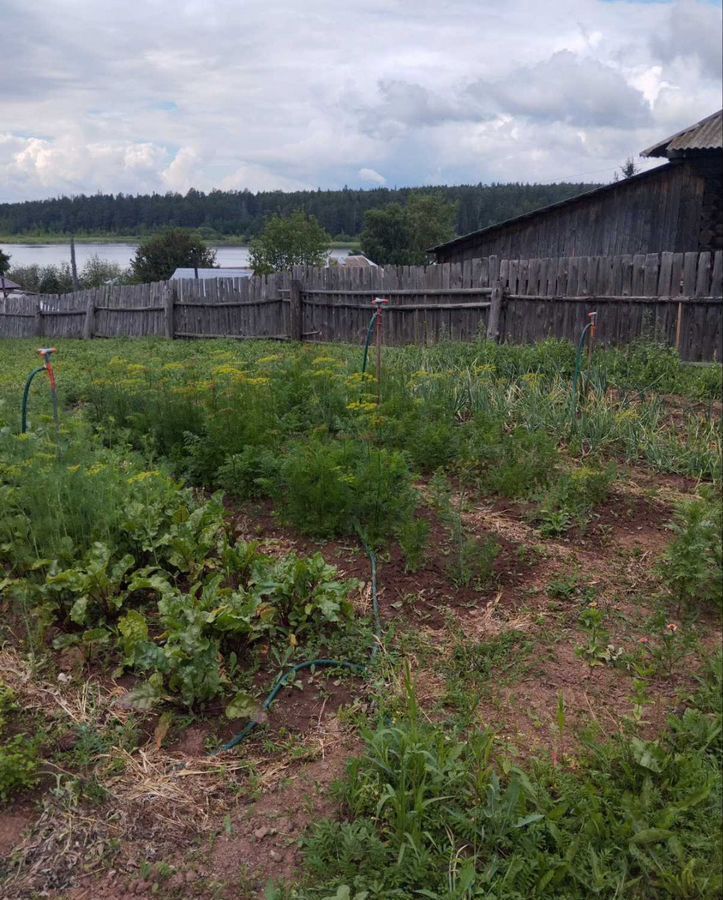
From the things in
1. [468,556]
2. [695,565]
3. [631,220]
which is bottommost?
[468,556]

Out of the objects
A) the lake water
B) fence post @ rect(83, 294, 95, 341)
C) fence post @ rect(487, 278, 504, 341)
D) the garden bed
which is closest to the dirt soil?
the garden bed

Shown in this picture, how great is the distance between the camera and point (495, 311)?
10.9 m

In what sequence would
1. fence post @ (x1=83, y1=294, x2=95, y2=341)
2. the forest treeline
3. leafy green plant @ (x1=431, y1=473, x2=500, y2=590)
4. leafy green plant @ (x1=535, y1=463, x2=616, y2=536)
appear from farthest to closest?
the forest treeline
fence post @ (x1=83, y1=294, x2=95, y2=341)
leafy green plant @ (x1=535, y1=463, x2=616, y2=536)
leafy green plant @ (x1=431, y1=473, x2=500, y2=590)

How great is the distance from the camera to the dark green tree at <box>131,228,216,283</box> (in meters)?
55.8

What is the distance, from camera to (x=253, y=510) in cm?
459

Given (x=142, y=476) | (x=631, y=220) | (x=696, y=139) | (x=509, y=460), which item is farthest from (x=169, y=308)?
(x=142, y=476)

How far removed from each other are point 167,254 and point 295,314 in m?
44.9

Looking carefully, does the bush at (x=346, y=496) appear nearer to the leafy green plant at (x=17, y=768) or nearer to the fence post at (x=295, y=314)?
the leafy green plant at (x=17, y=768)

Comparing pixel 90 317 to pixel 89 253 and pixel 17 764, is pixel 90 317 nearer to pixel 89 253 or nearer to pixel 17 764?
pixel 17 764

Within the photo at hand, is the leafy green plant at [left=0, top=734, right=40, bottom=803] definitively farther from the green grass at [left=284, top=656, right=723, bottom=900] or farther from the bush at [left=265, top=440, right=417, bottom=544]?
the bush at [left=265, top=440, right=417, bottom=544]

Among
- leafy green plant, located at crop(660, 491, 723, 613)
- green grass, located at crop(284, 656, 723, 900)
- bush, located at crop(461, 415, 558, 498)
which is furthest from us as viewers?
bush, located at crop(461, 415, 558, 498)

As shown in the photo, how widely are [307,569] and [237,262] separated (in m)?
81.8

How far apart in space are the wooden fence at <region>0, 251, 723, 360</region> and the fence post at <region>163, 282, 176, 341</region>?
0.08ft

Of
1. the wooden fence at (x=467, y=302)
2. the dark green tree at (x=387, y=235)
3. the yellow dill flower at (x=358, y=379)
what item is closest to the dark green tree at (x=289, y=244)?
the dark green tree at (x=387, y=235)
